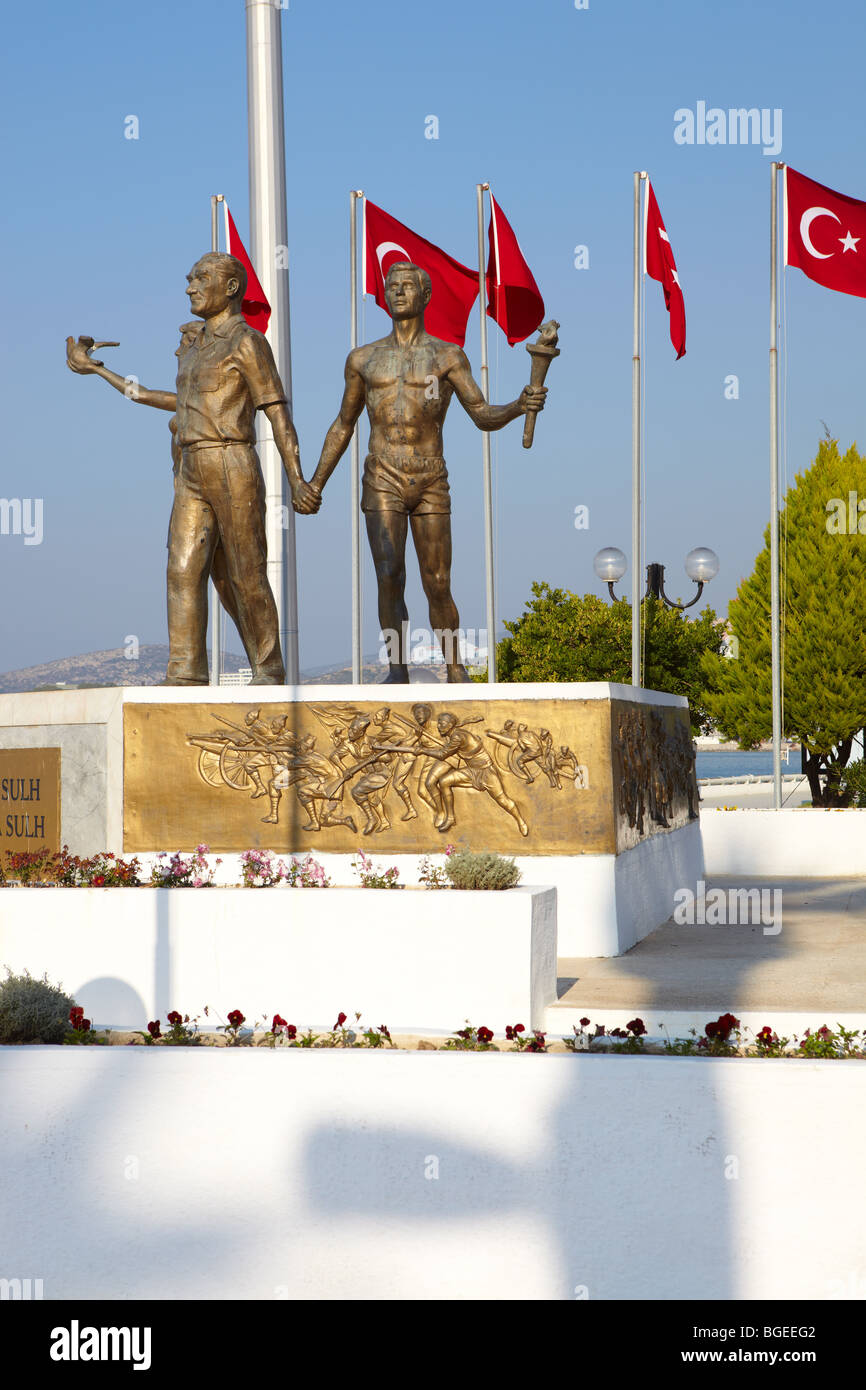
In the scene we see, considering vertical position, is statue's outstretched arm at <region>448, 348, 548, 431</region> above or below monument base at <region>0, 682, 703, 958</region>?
above

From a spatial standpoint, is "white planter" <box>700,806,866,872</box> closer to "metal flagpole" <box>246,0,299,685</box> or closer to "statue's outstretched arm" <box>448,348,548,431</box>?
"metal flagpole" <box>246,0,299,685</box>

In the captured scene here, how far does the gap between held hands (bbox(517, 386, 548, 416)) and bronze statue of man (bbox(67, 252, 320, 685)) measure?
1799 millimetres

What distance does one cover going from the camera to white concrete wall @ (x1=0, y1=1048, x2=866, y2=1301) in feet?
18.5

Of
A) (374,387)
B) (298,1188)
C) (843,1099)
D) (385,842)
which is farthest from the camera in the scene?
(374,387)

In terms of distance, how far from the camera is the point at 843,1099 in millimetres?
5641

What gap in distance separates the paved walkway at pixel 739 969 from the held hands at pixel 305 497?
12.7 feet

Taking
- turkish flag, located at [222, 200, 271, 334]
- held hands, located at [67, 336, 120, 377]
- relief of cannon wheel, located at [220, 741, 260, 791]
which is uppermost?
turkish flag, located at [222, 200, 271, 334]

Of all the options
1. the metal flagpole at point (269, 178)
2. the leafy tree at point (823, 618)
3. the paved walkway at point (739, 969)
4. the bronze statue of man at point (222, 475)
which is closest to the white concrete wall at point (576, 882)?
the paved walkway at point (739, 969)

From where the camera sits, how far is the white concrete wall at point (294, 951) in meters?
8.10

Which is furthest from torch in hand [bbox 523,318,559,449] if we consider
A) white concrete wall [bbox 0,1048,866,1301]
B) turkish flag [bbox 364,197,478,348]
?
turkish flag [bbox 364,197,478,348]

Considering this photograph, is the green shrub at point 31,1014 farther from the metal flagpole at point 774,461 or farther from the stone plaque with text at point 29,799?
the metal flagpole at point 774,461
